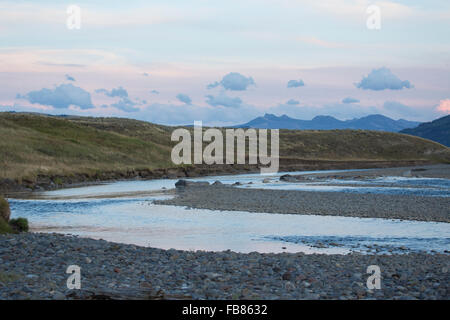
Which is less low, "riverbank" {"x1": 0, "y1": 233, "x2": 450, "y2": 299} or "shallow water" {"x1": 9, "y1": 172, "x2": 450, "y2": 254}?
"riverbank" {"x1": 0, "y1": 233, "x2": 450, "y2": 299}

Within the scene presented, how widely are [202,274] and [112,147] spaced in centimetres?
6857

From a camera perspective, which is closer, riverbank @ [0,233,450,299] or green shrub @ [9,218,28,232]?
riverbank @ [0,233,450,299]

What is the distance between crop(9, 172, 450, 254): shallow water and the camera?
751 inches

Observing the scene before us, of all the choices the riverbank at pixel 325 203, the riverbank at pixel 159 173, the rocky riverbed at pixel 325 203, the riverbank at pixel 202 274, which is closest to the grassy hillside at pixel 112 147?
the riverbank at pixel 159 173

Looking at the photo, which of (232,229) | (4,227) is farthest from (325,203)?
(4,227)

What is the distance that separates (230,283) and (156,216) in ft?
54.9

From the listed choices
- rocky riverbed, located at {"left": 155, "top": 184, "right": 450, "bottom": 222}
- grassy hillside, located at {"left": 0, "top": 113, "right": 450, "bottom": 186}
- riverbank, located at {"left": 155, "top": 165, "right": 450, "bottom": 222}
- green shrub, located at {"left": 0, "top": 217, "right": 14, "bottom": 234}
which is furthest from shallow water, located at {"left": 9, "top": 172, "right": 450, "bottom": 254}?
grassy hillside, located at {"left": 0, "top": 113, "right": 450, "bottom": 186}

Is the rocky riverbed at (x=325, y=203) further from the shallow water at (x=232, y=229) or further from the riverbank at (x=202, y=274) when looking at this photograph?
the riverbank at (x=202, y=274)

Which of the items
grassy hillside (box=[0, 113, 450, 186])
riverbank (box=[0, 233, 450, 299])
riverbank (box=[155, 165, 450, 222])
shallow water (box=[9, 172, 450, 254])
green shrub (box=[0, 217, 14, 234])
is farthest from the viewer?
grassy hillside (box=[0, 113, 450, 186])

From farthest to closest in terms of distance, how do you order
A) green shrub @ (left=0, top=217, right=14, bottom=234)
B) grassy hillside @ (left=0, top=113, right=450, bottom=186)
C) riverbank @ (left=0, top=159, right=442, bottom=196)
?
grassy hillside @ (left=0, top=113, right=450, bottom=186) → riverbank @ (left=0, top=159, right=442, bottom=196) → green shrub @ (left=0, top=217, right=14, bottom=234)

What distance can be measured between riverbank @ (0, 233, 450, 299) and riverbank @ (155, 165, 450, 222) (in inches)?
484

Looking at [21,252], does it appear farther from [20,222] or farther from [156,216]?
[156,216]

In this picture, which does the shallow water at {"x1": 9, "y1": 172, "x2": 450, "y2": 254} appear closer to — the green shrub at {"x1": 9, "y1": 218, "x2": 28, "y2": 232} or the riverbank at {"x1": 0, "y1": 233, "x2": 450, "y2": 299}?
the green shrub at {"x1": 9, "y1": 218, "x2": 28, "y2": 232}
